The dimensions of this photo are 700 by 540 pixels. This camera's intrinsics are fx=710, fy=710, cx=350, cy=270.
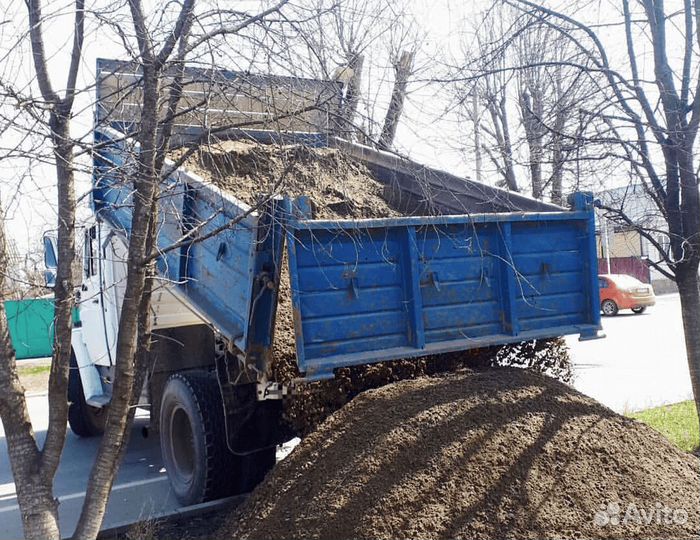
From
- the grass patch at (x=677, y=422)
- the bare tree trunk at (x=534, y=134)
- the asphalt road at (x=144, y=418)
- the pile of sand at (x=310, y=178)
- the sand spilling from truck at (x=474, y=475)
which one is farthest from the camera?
the bare tree trunk at (x=534, y=134)

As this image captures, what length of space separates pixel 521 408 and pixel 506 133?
6.38 meters

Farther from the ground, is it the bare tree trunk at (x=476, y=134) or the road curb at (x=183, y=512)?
the bare tree trunk at (x=476, y=134)

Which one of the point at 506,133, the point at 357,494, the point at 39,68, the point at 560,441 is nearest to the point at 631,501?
the point at 560,441

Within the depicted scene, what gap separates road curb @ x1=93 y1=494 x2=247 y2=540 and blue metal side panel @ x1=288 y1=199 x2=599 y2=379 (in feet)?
4.87

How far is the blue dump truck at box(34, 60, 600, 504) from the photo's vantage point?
4.09 meters

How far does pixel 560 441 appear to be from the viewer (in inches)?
169

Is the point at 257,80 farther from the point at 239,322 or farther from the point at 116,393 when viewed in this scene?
the point at 116,393

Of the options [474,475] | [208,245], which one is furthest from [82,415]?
[474,475]

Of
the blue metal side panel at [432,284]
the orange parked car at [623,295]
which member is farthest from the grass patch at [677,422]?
the orange parked car at [623,295]

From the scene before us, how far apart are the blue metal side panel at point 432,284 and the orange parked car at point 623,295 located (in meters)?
20.5

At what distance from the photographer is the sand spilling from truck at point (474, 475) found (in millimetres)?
3754

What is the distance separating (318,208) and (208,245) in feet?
2.96

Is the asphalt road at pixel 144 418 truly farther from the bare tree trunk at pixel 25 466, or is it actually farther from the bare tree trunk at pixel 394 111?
the bare tree trunk at pixel 394 111

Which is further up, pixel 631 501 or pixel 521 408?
A: pixel 521 408
